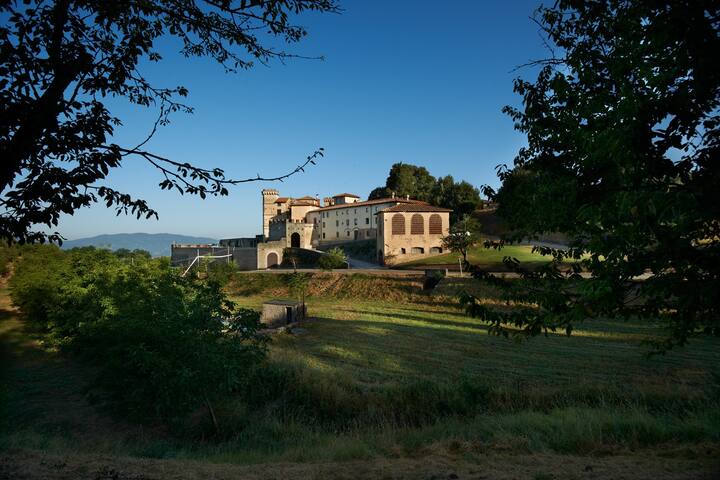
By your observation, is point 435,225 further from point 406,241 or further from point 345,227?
point 345,227

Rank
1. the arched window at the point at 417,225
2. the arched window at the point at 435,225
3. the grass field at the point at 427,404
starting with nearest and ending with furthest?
the grass field at the point at 427,404 → the arched window at the point at 417,225 → the arched window at the point at 435,225

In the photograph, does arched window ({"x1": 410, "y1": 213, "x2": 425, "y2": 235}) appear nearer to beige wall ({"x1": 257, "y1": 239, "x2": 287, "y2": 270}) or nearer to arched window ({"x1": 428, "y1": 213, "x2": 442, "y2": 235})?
arched window ({"x1": 428, "y1": 213, "x2": 442, "y2": 235})

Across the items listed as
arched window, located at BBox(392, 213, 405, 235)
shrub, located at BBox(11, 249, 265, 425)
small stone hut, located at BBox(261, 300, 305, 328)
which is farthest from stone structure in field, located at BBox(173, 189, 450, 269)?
shrub, located at BBox(11, 249, 265, 425)

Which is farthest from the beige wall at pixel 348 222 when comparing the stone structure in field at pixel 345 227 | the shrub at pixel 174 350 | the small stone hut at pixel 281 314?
the shrub at pixel 174 350

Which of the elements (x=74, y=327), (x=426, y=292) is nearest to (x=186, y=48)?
(x=74, y=327)

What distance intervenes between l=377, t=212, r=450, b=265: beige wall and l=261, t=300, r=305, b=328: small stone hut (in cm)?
3011

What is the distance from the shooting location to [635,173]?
536cm

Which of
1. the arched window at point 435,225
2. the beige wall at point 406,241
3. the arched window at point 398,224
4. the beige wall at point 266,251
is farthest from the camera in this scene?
the beige wall at point 266,251

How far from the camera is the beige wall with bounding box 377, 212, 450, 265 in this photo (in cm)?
6731

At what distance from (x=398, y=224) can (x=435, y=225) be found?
6.47 m

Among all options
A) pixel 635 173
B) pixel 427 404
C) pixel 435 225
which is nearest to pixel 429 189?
pixel 435 225

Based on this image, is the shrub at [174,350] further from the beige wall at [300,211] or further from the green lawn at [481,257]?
the beige wall at [300,211]

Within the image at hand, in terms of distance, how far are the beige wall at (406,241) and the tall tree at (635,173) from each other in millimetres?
58981

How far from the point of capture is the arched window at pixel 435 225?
228ft
